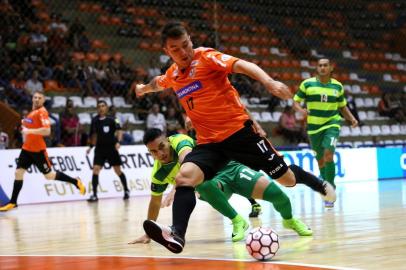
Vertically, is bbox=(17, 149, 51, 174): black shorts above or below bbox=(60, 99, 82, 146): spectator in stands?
below

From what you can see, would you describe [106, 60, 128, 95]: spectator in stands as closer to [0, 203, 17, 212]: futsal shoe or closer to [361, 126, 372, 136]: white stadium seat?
[0, 203, 17, 212]: futsal shoe

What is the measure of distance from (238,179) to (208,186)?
0.47m

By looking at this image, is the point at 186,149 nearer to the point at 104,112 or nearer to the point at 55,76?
the point at 104,112

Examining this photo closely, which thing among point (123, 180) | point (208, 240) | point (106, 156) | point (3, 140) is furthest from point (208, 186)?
point (3, 140)

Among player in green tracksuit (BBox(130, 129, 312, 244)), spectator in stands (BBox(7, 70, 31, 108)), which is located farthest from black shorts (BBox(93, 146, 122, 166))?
player in green tracksuit (BBox(130, 129, 312, 244))

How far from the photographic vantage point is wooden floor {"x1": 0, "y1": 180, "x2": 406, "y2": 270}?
16.0 ft

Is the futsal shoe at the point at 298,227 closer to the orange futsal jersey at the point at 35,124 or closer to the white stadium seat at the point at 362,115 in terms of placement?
the orange futsal jersey at the point at 35,124

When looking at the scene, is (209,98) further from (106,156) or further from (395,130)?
(395,130)

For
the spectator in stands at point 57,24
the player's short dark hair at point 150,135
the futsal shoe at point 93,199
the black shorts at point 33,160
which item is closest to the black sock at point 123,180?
the futsal shoe at point 93,199

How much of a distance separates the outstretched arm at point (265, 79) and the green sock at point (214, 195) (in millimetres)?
1549

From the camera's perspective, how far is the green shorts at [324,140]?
34.3 feet

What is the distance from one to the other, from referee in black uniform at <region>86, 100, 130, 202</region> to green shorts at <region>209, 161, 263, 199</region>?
7.37 meters

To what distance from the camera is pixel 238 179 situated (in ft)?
21.9

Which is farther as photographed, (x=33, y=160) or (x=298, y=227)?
(x=33, y=160)
